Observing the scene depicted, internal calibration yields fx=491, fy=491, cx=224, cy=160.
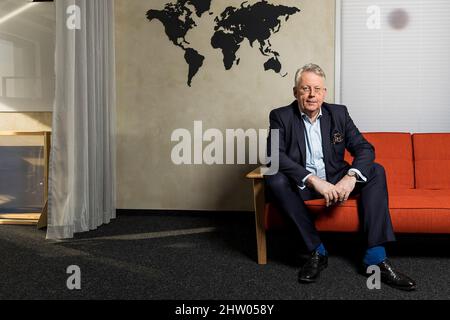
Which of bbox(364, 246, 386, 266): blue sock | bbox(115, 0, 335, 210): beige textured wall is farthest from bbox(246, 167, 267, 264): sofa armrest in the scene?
bbox(115, 0, 335, 210): beige textured wall

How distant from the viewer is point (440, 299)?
2135mm

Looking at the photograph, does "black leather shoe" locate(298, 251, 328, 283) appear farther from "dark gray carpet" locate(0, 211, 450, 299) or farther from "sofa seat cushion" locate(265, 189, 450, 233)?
"sofa seat cushion" locate(265, 189, 450, 233)

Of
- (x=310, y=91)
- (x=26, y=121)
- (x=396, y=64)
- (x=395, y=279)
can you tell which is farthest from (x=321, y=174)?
(x=26, y=121)

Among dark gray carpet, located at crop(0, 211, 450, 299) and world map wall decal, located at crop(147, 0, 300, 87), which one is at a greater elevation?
world map wall decal, located at crop(147, 0, 300, 87)

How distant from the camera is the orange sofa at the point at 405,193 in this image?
2.56 m

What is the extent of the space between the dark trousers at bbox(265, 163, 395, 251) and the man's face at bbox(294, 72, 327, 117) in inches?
16.9

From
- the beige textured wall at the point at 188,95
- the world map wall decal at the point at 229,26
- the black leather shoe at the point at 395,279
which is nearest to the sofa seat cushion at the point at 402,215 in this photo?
the black leather shoe at the point at 395,279

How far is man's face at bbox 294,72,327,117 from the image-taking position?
2.70m

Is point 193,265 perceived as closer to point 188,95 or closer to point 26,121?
point 188,95

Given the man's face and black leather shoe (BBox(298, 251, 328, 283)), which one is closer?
black leather shoe (BBox(298, 251, 328, 283))

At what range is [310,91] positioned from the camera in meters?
2.71

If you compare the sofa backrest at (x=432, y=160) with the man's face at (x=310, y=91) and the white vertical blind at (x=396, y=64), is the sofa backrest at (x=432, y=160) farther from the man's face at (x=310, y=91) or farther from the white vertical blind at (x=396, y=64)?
the man's face at (x=310, y=91)

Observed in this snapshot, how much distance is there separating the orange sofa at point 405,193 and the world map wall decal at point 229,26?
1220 mm

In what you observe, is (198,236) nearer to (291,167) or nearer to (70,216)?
(70,216)
